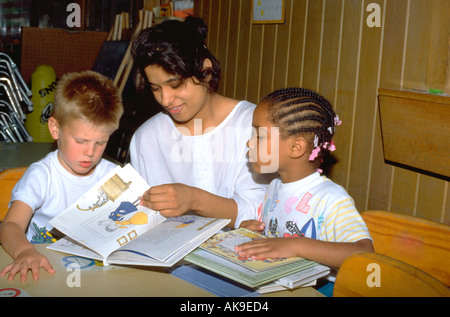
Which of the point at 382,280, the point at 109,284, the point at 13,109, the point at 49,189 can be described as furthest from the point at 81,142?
the point at 13,109

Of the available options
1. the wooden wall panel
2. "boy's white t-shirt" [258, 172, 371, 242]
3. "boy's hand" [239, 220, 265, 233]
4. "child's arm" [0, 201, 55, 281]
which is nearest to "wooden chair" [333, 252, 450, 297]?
"boy's white t-shirt" [258, 172, 371, 242]

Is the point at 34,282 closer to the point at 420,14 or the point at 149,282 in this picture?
the point at 149,282

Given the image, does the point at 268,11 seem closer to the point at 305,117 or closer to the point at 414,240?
the point at 305,117

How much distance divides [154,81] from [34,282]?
83 centimetres

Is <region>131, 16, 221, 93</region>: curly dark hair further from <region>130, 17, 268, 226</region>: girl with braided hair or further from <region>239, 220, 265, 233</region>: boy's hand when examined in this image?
<region>239, 220, 265, 233</region>: boy's hand

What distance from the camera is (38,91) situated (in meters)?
3.87

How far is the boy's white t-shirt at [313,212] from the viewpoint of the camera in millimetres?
1377

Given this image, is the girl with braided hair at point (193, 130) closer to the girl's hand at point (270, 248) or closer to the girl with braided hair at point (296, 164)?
the girl with braided hair at point (296, 164)

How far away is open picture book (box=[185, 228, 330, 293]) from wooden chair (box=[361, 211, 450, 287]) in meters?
0.33

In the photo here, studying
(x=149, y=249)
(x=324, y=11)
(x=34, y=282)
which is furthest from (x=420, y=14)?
(x=34, y=282)

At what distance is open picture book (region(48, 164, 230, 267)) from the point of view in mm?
1148

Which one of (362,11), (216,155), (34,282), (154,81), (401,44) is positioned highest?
(362,11)

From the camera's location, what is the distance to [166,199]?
4.54 ft
